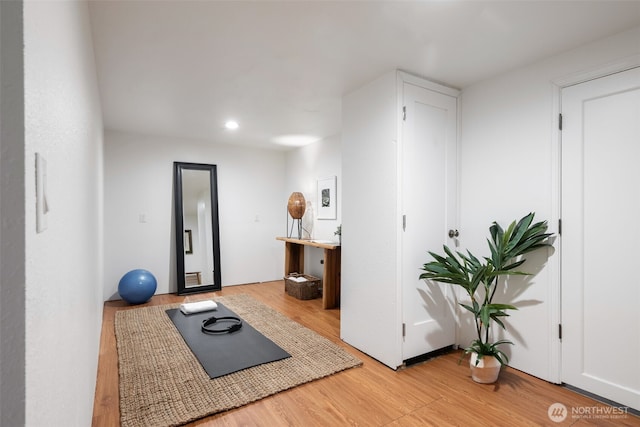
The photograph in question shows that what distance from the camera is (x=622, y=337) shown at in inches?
80.7

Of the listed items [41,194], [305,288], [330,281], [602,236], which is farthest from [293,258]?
[41,194]

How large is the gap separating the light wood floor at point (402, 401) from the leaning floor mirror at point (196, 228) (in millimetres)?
2279

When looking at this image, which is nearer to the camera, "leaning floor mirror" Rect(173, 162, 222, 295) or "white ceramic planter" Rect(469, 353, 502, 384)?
"white ceramic planter" Rect(469, 353, 502, 384)

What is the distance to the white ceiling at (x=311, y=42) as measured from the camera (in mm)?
1828

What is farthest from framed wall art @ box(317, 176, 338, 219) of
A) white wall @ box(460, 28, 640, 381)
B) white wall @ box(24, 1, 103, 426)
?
white wall @ box(24, 1, 103, 426)

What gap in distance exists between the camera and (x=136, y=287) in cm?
423

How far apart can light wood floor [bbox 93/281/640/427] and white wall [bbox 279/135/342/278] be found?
2504 mm

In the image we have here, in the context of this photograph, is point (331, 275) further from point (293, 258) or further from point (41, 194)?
point (41, 194)

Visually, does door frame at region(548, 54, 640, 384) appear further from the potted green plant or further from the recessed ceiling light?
the recessed ceiling light

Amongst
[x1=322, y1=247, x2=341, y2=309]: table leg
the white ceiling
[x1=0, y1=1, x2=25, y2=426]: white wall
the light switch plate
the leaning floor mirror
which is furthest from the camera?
the leaning floor mirror

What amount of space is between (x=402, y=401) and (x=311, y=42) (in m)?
2.41

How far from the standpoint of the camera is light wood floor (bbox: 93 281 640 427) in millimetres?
1940

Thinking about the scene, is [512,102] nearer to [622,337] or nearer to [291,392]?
[622,337]

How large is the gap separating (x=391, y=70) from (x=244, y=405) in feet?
8.47
